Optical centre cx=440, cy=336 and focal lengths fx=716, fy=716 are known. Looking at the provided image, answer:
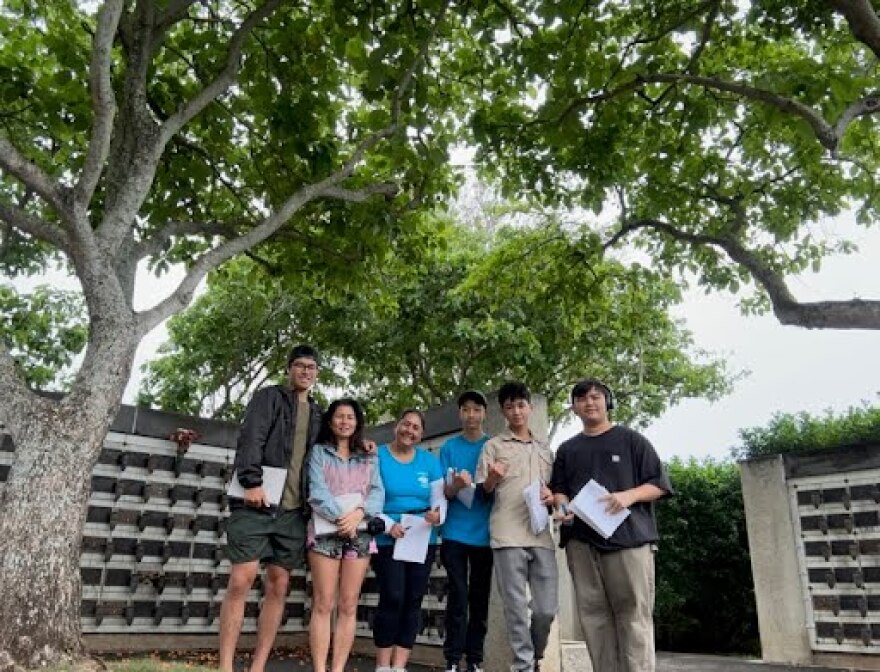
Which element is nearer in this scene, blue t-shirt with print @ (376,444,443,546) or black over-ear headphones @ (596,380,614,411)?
black over-ear headphones @ (596,380,614,411)

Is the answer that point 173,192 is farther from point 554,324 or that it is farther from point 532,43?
point 554,324

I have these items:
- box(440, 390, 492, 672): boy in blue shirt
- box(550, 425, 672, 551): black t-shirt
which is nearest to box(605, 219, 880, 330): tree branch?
box(550, 425, 672, 551): black t-shirt

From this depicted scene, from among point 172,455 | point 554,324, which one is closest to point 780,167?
point 554,324

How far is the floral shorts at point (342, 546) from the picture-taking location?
15.2 ft

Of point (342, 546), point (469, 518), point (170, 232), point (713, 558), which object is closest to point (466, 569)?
point (469, 518)

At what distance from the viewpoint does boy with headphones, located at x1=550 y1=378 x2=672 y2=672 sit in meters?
4.32

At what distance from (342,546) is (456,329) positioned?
29.7 feet

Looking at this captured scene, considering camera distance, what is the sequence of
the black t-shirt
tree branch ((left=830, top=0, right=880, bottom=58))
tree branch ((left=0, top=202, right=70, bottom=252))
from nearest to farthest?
the black t-shirt, tree branch ((left=830, top=0, right=880, bottom=58)), tree branch ((left=0, top=202, right=70, bottom=252))

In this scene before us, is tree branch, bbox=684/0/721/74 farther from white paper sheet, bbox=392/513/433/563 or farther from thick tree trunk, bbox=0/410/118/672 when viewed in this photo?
thick tree trunk, bbox=0/410/118/672

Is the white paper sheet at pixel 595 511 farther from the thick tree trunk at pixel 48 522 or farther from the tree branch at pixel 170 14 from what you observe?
the tree branch at pixel 170 14

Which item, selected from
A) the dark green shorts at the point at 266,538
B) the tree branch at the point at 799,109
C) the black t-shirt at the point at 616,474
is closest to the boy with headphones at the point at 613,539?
the black t-shirt at the point at 616,474

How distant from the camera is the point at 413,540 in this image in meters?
Answer: 5.02

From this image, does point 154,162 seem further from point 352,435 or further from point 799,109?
point 799,109

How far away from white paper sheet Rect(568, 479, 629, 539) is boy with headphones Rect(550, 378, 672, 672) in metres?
0.04
